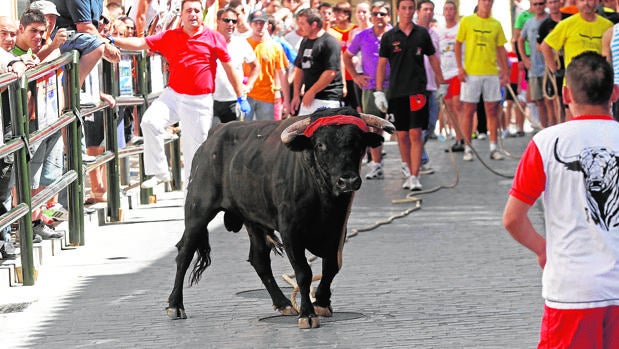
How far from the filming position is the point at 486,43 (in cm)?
1889

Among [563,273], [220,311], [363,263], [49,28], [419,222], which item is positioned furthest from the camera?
[419,222]

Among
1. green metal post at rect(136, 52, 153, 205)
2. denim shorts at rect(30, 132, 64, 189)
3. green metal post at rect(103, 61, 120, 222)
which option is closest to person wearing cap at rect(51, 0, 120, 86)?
green metal post at rect(103, 61, 120, 222)

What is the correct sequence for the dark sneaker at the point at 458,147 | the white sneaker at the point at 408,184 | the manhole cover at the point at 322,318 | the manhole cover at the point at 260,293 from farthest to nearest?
the dark sneaker at the point at 458,147 → the white sneaker at the point at 408,184 → the manhole cover at the point at 260,293 → the manhole cover at the point at 322,318

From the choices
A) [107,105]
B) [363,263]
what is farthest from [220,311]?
[107,105]

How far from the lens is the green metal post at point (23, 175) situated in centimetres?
1024

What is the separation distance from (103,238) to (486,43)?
7.67m

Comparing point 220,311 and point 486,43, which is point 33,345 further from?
point 486,43

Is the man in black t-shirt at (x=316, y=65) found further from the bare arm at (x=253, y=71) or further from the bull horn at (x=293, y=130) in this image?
the bull horn at (x=293, y=130)

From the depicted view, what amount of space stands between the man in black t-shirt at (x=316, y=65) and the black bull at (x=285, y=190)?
6220 millimetres

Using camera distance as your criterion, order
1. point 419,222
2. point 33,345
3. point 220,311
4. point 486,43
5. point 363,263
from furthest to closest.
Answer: point 486,43, point 419,222, point 363,263, point 220,311, point 33,345

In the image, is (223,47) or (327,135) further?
(223,47)

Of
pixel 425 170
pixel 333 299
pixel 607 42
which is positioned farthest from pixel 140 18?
pixel 333 299

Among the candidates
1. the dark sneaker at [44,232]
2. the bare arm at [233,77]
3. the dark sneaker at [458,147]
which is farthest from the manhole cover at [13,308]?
the dark sneaker at [458,147]

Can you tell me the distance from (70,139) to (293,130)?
4235mm
